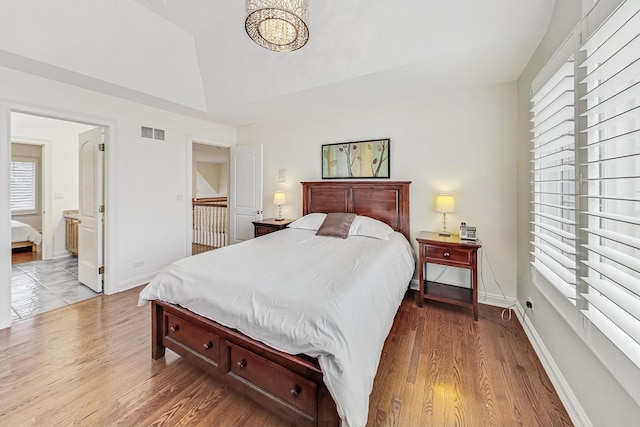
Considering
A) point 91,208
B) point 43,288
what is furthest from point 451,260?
point 43,288

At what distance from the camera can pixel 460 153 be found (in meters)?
3.03

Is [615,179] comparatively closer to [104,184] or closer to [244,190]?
[244,190]

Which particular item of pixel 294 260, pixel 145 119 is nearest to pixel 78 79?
pixel 145 119

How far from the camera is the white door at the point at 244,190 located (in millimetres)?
4320

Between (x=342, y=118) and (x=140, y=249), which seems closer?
(x=140, y=249)

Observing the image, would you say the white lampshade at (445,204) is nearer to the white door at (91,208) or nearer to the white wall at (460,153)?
the white wall at (460,153)

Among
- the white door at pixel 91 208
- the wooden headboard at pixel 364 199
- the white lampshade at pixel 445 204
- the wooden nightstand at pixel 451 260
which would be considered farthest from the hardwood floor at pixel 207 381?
the wooden headboard at pixel 364 199

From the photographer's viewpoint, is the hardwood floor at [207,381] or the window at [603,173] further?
the hardwood floor at [207,381]

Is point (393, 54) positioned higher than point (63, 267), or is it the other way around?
point (393, 54)

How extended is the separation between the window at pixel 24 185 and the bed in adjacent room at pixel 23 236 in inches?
33.9

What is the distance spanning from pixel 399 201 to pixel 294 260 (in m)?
1.86

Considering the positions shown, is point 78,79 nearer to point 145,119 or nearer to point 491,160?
point 145,119

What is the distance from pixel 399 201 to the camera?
3.34 m

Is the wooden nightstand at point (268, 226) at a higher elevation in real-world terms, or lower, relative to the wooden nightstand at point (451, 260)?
higher
